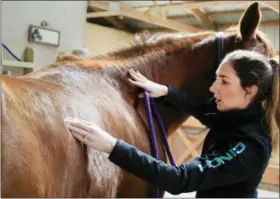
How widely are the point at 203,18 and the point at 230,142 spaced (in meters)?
6.98

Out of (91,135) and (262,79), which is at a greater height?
(262,79)

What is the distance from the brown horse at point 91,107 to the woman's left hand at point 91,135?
2cm

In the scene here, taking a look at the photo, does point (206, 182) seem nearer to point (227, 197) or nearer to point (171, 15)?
point (227, 197)

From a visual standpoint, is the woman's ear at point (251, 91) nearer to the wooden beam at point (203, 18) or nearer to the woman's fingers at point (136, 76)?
the woman's fingers at point (136, 76)

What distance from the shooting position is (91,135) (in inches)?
36.8

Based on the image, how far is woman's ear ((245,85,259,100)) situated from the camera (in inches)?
41.8

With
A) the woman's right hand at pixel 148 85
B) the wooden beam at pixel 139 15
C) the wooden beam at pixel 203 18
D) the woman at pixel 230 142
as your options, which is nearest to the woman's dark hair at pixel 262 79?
the woman at pixel 230 142

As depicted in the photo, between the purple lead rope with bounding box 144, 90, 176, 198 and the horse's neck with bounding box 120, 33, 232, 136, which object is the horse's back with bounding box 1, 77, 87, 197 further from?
the horse's neck with bounding box 120, 33, 232, 136

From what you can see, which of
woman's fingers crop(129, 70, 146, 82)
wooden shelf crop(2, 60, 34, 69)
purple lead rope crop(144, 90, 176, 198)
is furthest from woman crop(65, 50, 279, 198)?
wooden shelf crop(2, 60, 34, 69)

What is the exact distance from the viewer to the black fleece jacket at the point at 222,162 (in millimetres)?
940

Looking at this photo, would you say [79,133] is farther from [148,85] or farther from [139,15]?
[139,15]

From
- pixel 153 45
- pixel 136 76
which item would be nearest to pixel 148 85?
pixel 136 76

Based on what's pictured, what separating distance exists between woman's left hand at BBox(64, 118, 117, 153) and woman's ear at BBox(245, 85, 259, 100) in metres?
0.40

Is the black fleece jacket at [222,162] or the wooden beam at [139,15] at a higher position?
the wooden beam at [139,15]
